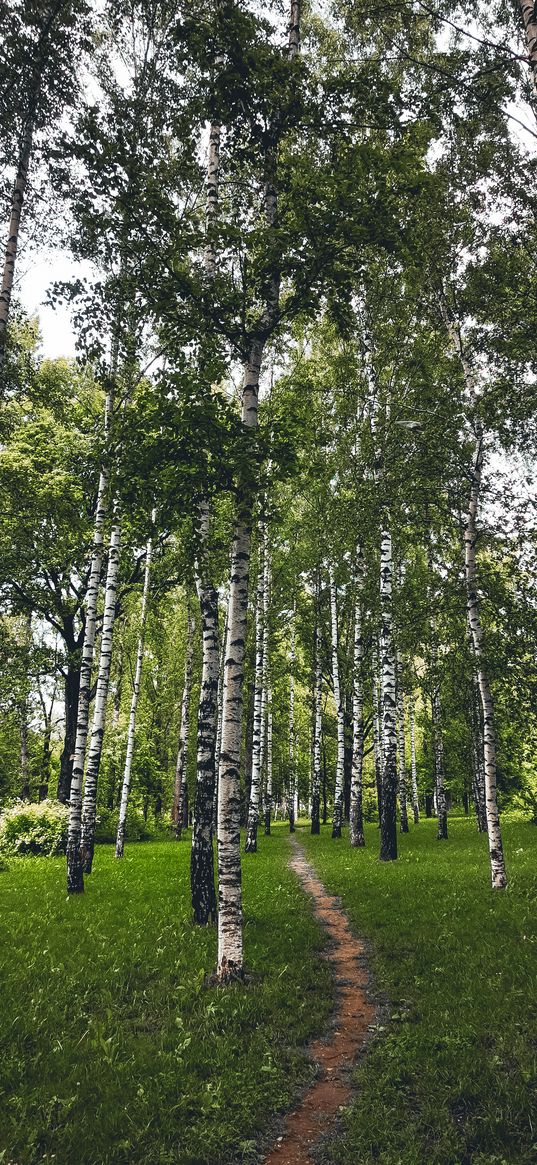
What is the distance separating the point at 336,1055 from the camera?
642 centimetres

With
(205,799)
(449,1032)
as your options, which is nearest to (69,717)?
(205,799)

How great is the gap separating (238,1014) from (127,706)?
3779 centimetres

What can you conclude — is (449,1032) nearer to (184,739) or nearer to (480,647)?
(480,647)

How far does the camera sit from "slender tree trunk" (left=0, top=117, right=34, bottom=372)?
1070 centimetres

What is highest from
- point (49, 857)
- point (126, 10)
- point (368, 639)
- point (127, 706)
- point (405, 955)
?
point (126, 10)

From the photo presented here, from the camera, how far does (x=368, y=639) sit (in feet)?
93.1

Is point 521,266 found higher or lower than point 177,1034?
higher

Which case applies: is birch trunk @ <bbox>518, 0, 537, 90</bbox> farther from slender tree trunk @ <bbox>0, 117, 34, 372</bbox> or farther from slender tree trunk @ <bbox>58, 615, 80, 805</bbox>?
slender tree trunk @ <bbox>58, 615, 80, 805</bbox>

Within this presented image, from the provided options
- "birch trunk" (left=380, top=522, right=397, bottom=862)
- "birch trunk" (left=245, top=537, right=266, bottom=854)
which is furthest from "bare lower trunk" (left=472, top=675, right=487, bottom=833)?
"birch trunk" (left=245, top=537, right=266, bottom=854)

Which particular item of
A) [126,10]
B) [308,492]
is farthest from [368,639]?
[126,10]

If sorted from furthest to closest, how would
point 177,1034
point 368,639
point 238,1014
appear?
point 368,639 → point 238,1014 → point 177,1034

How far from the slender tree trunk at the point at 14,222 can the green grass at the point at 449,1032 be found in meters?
12.1

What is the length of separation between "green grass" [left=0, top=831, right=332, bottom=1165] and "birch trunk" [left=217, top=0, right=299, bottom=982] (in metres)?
0.68

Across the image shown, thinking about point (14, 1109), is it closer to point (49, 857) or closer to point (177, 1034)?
point (177, 1034)
